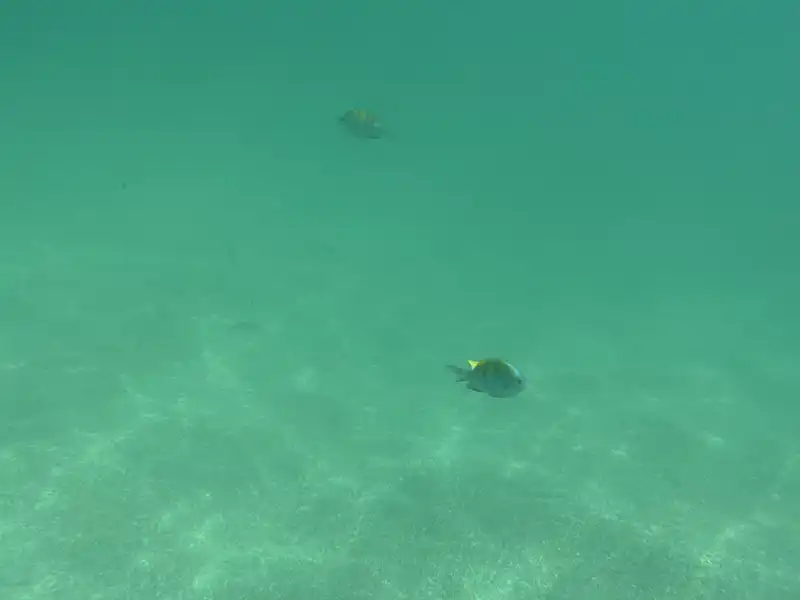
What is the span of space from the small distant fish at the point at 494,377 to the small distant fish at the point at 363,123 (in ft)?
26.7

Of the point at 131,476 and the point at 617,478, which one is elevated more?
the point at 131,476

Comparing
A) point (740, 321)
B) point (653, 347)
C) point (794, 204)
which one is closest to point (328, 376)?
point (653, 347)

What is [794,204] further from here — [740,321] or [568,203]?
[740,321]

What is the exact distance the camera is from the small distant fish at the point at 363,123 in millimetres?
13867

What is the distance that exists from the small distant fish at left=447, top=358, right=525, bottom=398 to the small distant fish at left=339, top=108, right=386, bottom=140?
8.12 metres

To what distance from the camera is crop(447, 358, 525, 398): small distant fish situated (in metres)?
6.84

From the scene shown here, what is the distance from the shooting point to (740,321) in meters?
23.5

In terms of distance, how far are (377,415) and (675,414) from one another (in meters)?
7.51

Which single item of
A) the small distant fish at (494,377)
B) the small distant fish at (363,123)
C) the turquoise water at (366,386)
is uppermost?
the small distant fish at (363,123)

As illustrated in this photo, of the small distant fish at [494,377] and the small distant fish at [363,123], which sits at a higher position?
the small distant fish at [363,123]

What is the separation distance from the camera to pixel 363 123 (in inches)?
549

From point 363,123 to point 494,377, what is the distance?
27.9 ft

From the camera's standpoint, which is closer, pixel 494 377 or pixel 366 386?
pixel 494 377

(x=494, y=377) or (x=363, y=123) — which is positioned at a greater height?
(x=363, y=123)
